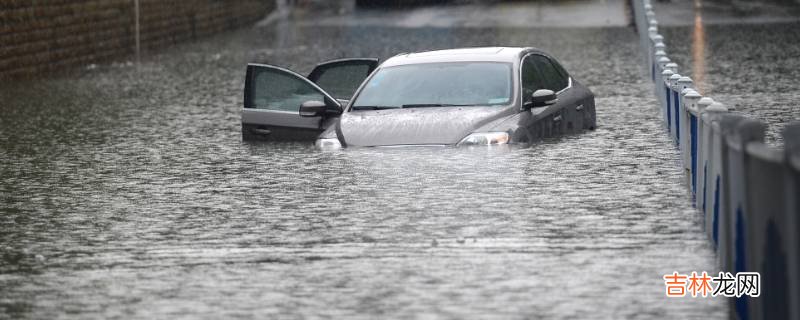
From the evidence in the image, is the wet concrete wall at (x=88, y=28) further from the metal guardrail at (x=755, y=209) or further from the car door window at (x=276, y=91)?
the metal guardrail at (x=755, y=209)

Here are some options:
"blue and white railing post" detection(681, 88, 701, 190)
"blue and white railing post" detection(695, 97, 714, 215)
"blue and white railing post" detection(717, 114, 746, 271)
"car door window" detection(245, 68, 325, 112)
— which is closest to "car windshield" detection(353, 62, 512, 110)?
"car door window" detection(245, 68, 325, 112)

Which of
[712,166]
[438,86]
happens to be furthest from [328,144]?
[712,166]

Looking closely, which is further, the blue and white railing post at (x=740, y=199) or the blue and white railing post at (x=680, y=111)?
the blue and white railing post at (x=680, y=111)

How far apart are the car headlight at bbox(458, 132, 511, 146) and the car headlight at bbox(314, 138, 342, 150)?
1.17 m

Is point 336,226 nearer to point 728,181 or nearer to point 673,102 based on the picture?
point 728,181

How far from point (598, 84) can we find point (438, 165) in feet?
35.0

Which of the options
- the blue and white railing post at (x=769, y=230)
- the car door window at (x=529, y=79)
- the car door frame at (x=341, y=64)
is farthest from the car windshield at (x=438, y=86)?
the blue and white railing post at (x=769, y=230)

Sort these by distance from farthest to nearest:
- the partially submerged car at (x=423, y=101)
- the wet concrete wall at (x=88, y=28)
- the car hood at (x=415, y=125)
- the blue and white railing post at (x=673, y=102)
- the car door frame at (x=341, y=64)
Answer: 1. the wet concrete wall at (x=88, y=28)
2. the car door frame at (x=341, y=64)
3. the blue and white railing post at (x=673, y=102)
4. the partially submerged car at (x=423, y=101)
5. the car hood at (x=415, y=125)

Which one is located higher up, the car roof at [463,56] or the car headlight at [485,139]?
the car roof at [463,56]

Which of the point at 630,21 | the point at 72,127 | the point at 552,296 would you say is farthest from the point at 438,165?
the point at 630,21

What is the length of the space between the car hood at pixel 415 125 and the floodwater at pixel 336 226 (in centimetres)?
17

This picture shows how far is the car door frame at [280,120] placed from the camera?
15742 mm

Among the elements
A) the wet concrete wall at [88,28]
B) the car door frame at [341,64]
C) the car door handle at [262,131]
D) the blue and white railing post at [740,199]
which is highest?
the blue and white railing post at [740,199]

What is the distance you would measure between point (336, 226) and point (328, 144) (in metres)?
3.96
